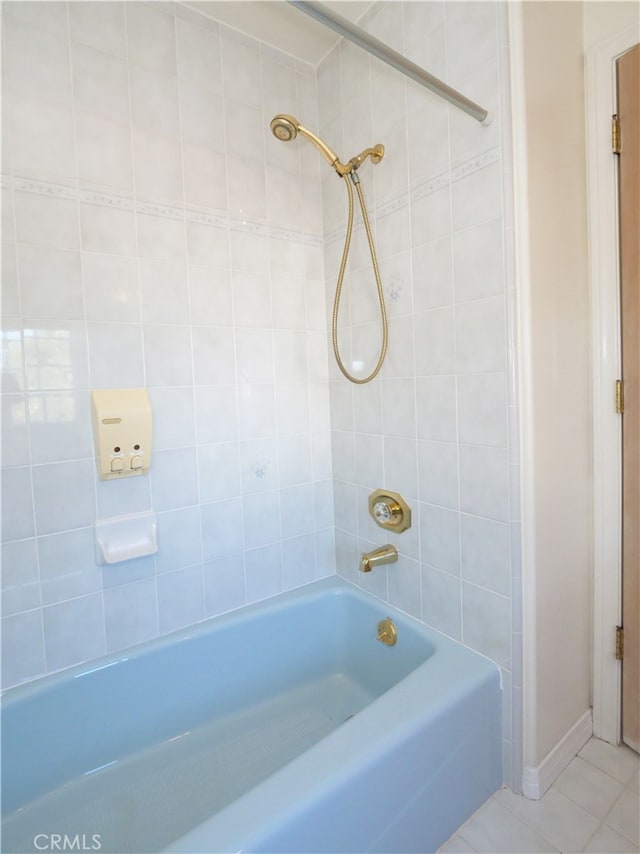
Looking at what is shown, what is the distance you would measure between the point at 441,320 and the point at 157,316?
→ 37.6 inches

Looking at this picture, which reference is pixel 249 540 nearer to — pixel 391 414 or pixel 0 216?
pixel 391 414

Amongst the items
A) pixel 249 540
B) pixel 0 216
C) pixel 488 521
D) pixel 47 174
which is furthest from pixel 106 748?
pixel 47 174

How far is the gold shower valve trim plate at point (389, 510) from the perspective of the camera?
1.52 meters

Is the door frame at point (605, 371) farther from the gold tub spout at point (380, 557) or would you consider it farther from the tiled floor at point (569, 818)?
the gold tub spout at point (380, 557)

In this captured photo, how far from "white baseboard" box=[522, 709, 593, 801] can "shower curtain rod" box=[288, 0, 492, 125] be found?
1.91 metres

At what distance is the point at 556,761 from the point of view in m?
1.32

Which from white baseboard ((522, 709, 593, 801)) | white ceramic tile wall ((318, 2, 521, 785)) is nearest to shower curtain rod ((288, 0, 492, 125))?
white ceramic tile wall ((318, 2, 521, 785))

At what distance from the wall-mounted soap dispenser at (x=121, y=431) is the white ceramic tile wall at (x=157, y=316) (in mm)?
51

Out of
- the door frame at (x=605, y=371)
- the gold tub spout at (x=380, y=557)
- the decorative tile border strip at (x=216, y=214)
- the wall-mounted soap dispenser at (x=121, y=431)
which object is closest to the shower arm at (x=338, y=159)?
the decorative tile border strip at (x=216, y=214)

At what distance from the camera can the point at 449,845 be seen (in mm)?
1137

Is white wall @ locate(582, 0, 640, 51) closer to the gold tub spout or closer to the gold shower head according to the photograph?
the gold shower head

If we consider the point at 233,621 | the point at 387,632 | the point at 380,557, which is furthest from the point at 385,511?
the point at 233,621

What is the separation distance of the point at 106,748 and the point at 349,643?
2.94 feet

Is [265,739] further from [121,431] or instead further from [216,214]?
[216,214]
